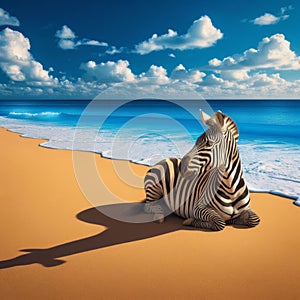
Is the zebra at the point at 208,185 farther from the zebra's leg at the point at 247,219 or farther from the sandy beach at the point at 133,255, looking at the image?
the sandy beach at the point at 133,255

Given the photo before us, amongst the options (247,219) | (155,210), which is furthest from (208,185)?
(155,210)

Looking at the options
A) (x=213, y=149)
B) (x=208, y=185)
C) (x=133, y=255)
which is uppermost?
(x=213, y=149)

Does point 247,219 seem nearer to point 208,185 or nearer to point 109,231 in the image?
point 208,185

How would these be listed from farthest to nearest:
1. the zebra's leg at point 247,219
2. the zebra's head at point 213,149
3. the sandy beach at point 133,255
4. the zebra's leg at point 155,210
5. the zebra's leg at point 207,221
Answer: the zebra's leg at point 155,210, the zebra's leg at point 247,219, the zebra's leg at point 207,221, the zebra's head at point 213,149, the sandy beach at point 133,255

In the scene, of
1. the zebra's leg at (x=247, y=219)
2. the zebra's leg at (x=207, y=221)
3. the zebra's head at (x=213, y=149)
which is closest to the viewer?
the zebra's head at (x=213, y=149)

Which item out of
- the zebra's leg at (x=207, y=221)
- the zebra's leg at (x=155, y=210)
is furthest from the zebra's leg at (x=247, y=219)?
the zebra's leg at (x=155, y=210)

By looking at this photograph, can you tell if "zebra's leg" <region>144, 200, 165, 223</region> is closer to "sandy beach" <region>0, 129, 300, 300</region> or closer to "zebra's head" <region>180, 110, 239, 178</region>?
"sandy beach" <region>0, 129, 300, 300</region>

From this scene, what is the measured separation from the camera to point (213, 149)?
347 centimetres

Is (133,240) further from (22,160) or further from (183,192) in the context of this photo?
(22,160)

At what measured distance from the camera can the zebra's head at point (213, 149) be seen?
11.2 ft

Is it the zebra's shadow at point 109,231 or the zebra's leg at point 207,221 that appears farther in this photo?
the zebra's leg at point 207,221

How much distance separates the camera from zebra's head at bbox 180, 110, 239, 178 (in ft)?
11.2

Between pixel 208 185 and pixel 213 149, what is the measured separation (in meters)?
0.70

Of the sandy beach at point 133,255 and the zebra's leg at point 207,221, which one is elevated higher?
the zebra's leg at point 207,221
